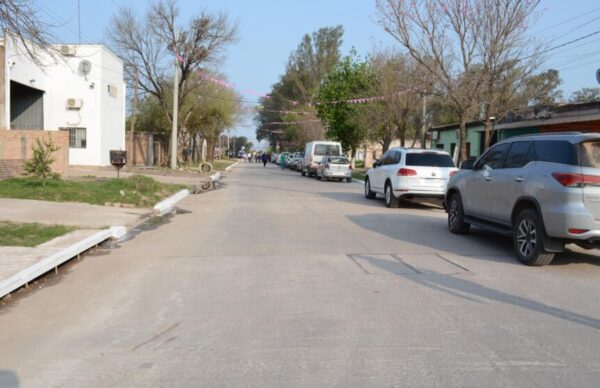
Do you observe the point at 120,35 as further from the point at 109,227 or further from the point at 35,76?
the point at 109,227

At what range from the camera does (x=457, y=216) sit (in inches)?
472

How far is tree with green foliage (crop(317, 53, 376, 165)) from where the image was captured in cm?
4056

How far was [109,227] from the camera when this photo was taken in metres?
11.8

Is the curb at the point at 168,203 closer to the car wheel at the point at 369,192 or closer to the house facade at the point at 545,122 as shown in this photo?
the car wheel at the point at 369,192

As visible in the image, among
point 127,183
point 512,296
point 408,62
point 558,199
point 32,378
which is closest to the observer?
point 32,378

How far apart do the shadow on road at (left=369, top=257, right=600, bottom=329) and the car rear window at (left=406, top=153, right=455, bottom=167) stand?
8.79 m

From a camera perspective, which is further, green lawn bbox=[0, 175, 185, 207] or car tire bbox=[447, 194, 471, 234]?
green lawn bbox=[0, 175, 185, 207]

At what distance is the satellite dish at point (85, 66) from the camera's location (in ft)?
114

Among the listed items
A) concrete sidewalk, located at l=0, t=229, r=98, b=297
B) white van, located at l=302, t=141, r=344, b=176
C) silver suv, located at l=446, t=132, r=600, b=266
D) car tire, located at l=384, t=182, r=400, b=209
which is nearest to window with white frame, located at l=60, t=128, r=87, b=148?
white van, located at l=302, t=141, r=344, b=176

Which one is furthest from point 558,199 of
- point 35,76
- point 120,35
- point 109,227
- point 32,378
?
point 120,35

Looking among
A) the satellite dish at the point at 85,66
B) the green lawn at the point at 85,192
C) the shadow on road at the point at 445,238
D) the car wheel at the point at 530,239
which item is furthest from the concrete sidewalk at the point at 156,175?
the car wheel at the point at 530,239

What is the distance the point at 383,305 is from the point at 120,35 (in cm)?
3648

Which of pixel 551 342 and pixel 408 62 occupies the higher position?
pixel 408 62

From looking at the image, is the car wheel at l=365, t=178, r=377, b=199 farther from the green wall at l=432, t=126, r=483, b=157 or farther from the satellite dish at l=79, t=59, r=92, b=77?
the satellite dish at l=79, t=59, r=92, b=77
